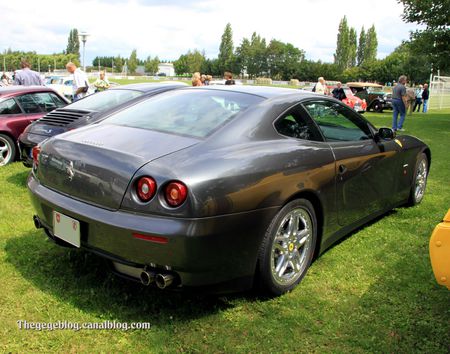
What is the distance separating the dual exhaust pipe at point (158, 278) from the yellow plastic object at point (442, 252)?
1460 mm

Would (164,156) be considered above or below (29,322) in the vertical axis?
above

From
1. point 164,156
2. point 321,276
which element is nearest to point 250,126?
point 164,156

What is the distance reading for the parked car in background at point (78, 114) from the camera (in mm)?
5516

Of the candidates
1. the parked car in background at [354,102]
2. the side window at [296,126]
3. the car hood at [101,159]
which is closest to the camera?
the car hood at [101,159]

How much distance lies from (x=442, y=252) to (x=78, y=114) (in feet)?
15.6

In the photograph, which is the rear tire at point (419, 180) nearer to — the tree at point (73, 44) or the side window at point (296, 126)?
the side window at point (296, 126)

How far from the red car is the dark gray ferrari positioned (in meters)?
4.03

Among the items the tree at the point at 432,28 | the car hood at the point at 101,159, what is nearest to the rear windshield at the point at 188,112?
the car hood at the point at 101,159

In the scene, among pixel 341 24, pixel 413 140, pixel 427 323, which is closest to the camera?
pixel 427 323

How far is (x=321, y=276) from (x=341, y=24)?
120m

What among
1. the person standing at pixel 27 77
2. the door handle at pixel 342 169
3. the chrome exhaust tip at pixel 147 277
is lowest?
the chrome exhaust tip at pixel 147 277

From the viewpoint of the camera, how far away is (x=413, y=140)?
16.3 feet

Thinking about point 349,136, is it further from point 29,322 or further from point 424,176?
point 29,322

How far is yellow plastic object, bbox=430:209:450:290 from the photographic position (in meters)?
2.36
